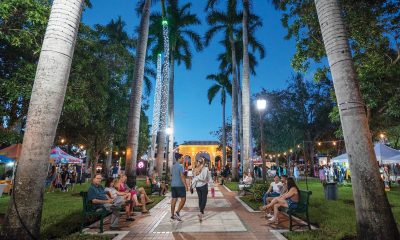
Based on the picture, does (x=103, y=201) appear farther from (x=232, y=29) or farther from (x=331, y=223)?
(x=232, y=29)

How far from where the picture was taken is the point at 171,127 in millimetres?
28828

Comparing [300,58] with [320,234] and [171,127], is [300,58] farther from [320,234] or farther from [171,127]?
[171,127]

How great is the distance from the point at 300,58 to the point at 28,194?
10.5 m

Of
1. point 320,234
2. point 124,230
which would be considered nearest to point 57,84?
point 124,230

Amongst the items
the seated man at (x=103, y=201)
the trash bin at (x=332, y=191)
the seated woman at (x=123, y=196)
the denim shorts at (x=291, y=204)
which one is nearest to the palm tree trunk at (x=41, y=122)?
the seated man at (x=103, y=201)

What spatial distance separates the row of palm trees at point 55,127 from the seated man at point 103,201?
249 cm

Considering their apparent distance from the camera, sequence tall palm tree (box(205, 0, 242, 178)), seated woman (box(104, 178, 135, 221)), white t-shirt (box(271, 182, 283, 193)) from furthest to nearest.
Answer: tall palm tree (box(205, 0, 242, 178)) → white t-shirt (box(271, 182, 283, 193)) → seated woman (box(104, 178, 135, 221))

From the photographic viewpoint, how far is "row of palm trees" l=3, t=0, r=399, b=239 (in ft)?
14.1

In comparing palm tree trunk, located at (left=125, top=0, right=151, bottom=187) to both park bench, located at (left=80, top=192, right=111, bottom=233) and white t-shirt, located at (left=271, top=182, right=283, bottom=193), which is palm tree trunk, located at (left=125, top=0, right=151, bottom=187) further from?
white t-shirt, located at (left=271, top=182, right=283, bottom=193)

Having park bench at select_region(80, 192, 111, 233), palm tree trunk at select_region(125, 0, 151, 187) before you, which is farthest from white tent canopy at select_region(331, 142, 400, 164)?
park bench at select_region(80, 192, 111, 233)

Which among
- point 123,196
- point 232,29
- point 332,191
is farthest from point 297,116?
point 123,196

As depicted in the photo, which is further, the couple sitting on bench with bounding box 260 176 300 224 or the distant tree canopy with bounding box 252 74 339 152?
the distant tree canopy with bounding box 252 74 339 152

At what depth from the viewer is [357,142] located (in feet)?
15.1

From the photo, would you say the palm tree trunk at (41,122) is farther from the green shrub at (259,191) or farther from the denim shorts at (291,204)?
the green shrub at (259,191)
